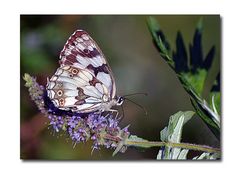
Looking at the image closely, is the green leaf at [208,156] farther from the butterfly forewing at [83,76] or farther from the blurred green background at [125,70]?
the butterfly forewing at [83,76]

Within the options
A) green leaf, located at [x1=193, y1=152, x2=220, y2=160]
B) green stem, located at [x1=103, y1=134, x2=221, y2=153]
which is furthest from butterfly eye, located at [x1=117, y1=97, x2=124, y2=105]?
green leaf, located at [x1=193, y1=152, x2=220, y2=160]

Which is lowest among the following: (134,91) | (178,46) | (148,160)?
(148,160)

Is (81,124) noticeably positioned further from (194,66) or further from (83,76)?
(194,66)

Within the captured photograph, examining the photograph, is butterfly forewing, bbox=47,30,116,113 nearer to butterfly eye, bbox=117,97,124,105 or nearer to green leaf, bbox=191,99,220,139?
butterfly eye, bbox=117,97,124,105

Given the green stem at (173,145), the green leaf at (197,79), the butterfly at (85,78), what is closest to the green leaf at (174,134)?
the green stem at (173,145)

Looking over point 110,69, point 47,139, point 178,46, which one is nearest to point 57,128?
point 47,139
